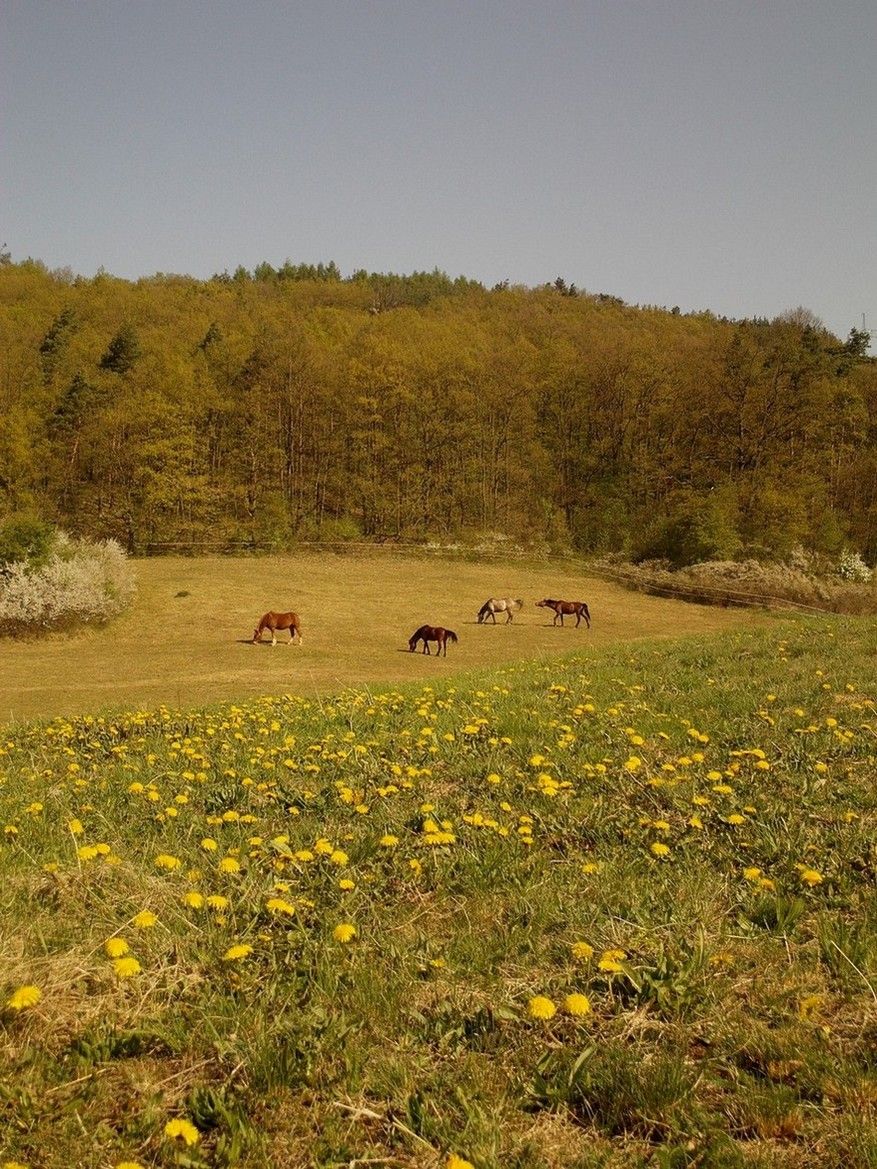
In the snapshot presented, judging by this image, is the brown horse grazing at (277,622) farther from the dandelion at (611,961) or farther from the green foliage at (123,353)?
the green foliage at (123,353)

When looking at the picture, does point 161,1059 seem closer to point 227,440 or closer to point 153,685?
point 153,685

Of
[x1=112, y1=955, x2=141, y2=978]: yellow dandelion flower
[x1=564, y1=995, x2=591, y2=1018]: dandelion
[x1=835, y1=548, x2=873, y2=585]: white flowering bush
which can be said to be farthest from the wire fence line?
[x1=112, y1=955, x2=141, y2=978]: yellow dandelion flower

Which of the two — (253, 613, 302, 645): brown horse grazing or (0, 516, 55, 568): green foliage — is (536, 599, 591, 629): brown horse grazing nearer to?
(253, 613, 302, 645): brown horse grazing

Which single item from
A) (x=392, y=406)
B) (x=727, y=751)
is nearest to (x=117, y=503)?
(x=392, y=406)

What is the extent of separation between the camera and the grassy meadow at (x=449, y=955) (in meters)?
2.58

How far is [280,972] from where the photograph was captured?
3.45m

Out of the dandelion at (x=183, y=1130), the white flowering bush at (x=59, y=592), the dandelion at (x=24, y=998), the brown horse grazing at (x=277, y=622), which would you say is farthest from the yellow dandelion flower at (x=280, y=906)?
the white flowering bush at (x=59, y=592)

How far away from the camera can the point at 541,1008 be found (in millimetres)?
2941

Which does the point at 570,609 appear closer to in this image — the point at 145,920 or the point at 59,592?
the point at 59,592

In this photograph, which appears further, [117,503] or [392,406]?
[392,406]

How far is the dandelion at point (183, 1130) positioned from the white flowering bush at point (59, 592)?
110ft

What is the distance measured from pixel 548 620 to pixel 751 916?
115ft

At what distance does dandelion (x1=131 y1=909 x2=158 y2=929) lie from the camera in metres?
3.50

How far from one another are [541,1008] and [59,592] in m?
34.2
